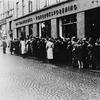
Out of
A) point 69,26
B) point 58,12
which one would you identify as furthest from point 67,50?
point 58,12

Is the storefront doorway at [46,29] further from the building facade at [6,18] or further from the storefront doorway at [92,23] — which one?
the building facade at [6,18]

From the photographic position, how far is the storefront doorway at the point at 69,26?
2267 cm

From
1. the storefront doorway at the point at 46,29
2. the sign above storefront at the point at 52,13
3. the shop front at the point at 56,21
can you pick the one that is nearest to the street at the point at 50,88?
the shop front at the point at 56,21

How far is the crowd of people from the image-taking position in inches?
606

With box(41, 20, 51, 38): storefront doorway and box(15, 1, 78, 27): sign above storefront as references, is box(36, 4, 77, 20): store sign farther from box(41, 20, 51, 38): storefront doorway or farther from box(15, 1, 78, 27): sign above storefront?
box(41, 20, 51, 38): storefront doorway

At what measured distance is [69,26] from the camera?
23578mm

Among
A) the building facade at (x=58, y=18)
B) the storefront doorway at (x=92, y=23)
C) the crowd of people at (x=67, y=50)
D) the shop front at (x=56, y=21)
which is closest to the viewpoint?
the crowd of people at (x=67, y=50)

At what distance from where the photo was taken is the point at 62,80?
11.7 m

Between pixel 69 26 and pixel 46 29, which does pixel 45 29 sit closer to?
pixel 46 29

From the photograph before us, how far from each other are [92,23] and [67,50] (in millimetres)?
3317

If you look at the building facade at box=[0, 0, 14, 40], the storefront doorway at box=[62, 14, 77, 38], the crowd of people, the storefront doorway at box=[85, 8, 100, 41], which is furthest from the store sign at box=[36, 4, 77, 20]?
the building facade at box=[0, 0, 14, 40]

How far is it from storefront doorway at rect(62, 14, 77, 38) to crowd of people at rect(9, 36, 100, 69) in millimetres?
2027

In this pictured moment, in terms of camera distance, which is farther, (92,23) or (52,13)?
(52,13)

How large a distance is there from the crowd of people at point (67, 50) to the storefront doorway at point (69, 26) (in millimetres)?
2027
